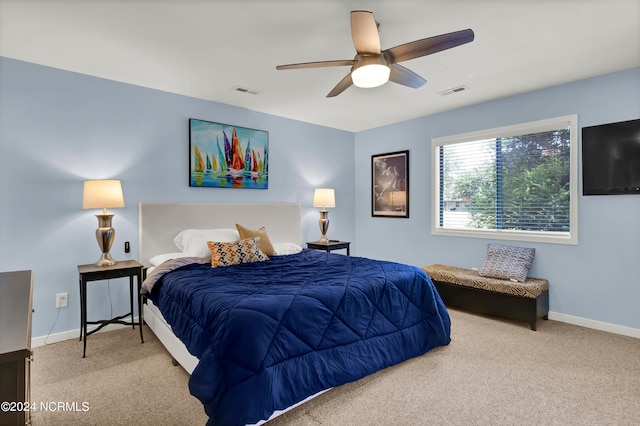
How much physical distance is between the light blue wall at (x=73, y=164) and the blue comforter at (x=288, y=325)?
39.0 inches

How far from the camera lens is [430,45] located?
2174 mm

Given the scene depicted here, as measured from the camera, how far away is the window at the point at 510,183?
375 centimetres

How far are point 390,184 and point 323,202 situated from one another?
1.15 meters

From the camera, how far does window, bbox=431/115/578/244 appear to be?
3.75 m

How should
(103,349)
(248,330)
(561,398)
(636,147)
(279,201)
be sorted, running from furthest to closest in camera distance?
(279,201)
(636,147)
(103,349)
(561,398)
(248,330)

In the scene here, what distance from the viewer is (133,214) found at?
3.68 meters

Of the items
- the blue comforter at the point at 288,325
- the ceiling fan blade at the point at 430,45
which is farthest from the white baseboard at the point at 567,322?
the ceiling fan blade at the point at 430,45

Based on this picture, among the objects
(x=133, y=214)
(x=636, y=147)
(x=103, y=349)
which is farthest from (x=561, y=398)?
(x=133, y=214)

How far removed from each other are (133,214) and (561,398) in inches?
156

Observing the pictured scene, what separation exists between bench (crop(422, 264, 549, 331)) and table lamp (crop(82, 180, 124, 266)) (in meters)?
3.51

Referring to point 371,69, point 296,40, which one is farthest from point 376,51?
point 296,40

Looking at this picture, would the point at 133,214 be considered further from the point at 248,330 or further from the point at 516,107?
the point at 516,107

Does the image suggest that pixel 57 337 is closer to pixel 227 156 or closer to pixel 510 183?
pixel 227 156

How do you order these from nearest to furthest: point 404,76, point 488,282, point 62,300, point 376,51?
point 376,51
point 404,76
point 62,300
point 488,282
